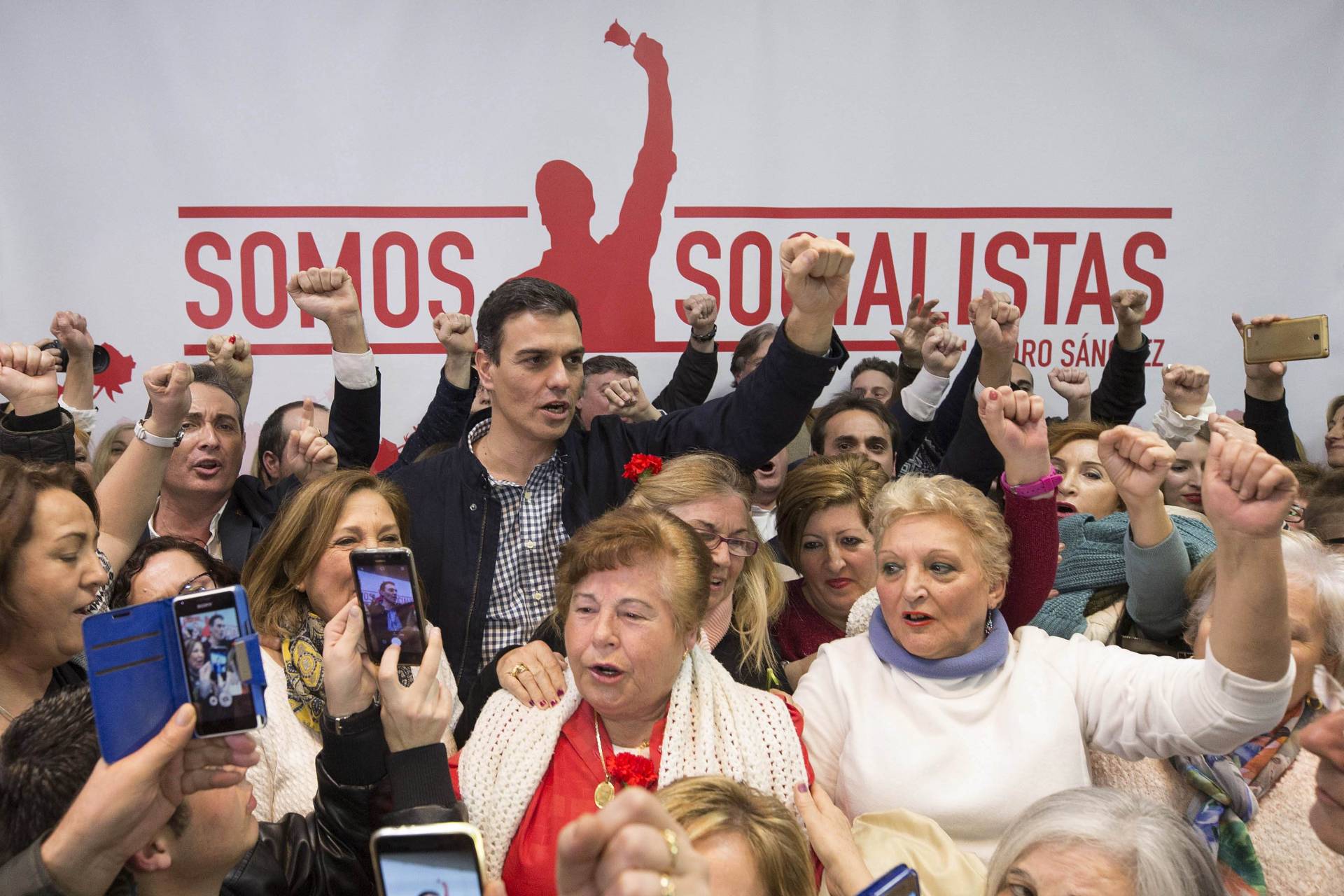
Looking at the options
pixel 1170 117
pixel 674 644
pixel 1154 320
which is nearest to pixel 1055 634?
pixel 674 644

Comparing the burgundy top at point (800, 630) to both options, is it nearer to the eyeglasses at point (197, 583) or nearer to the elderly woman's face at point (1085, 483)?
the elderly woman's face at point (1085, 483)

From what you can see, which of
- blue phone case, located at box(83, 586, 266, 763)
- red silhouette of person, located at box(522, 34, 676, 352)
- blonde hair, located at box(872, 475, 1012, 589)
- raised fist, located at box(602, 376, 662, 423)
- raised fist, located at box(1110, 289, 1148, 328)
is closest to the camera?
blue phone case, located at box(83, 586, 266, 763)

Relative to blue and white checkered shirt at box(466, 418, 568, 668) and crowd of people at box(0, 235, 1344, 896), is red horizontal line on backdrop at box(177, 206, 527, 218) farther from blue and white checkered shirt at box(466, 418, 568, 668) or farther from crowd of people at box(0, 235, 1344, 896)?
blue and white checkered shirt at box(466, 418, 568, 668)

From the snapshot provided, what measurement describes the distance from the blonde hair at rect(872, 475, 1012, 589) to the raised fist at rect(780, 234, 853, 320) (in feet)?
1.72

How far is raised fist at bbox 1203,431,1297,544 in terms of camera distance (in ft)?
5.43

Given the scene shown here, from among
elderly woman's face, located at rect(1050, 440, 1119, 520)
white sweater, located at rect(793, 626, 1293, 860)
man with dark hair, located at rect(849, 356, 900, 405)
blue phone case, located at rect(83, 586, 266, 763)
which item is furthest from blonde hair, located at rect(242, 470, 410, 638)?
man with dark hair, located at rect(849, 356, 900, 405)

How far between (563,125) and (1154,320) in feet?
8.08

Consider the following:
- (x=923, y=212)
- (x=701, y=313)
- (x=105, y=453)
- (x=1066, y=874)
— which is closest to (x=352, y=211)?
(x=105, y=453)

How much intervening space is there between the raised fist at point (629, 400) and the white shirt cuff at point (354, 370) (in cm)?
74

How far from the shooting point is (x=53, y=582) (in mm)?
1905

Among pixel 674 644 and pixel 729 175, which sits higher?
pixel 729 175

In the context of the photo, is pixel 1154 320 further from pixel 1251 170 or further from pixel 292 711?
pixel 292 711

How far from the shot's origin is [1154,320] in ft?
14.3

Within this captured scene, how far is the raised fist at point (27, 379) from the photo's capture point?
267cm
